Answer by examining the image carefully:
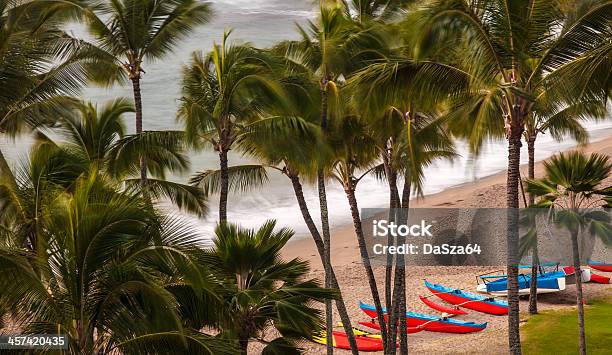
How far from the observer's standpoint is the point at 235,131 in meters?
18.3

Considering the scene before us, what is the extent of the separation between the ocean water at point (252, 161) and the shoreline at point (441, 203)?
2.87 ft

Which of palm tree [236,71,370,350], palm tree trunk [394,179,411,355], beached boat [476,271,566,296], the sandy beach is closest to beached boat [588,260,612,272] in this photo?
the sandy beach

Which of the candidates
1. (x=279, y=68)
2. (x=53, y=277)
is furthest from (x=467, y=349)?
(x=53, y=277)

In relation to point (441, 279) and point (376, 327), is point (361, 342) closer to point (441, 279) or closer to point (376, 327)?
point (376, 327)

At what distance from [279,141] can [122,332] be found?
7.65 meters

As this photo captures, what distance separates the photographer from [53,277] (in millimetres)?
10523

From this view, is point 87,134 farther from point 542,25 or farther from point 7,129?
point 542,25

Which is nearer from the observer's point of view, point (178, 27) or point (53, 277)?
point (53, 277)

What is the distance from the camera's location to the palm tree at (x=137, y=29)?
64.6 feet

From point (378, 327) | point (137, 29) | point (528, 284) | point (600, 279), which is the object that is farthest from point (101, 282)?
point (600, 279)

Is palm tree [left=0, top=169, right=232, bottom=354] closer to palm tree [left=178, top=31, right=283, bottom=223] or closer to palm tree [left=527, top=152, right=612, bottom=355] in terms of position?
palm tree [left=178, top=31, right=283, bottom=223]

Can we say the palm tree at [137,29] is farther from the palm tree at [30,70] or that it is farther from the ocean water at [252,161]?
the ocean water at [252,161]

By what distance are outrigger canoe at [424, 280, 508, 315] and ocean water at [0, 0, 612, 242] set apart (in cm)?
381

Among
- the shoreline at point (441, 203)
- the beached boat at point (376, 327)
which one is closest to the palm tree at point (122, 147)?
the beached boat at point (376, 327)
